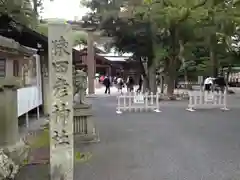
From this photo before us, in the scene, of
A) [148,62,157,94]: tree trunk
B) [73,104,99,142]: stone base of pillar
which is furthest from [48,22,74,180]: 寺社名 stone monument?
[148,62,157,94]: tree trunk

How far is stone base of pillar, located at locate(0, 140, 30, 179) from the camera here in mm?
5215

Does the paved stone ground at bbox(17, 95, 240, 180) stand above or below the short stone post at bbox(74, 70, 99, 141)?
below

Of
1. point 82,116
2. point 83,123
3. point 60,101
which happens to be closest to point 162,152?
point 83,123

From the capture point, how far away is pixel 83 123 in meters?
9.50

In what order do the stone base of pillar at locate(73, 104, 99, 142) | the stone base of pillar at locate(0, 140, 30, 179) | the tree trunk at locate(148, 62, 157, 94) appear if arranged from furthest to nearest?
the tree trunk at locate(148, 62, 157, 94), the stone base of pillar at locate(73, 104, 99, 142), the stone base of pillar at locate(0, 140, 30, 179)

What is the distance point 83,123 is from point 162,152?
2413 mm

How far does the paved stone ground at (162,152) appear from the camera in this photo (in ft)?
20.5

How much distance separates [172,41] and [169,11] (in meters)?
5.74

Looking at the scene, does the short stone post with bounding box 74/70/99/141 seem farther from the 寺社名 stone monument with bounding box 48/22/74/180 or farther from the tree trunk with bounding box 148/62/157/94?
the tree trunk with bounding box 148/62/157/94

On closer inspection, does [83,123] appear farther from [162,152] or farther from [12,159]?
[12,159]

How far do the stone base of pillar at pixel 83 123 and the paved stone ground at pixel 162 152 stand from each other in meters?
0.38

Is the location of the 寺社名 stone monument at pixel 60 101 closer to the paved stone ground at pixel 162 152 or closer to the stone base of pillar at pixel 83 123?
the paved stone ground at pixel 162 152

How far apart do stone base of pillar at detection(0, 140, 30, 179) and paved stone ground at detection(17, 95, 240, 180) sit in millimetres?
243

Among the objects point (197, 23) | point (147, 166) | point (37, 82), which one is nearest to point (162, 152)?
point (147, 166)
